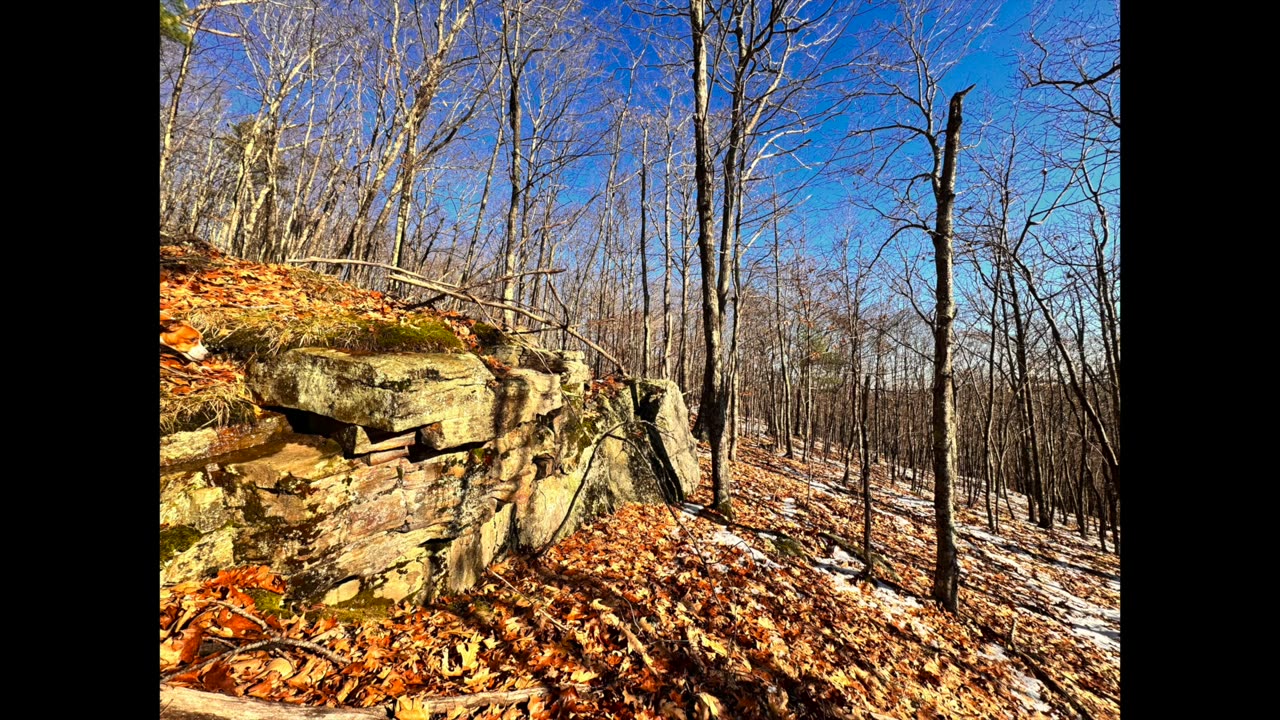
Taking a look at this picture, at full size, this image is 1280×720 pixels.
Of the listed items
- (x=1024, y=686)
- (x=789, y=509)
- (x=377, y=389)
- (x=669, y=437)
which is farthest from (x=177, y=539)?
(x=789, y=509)

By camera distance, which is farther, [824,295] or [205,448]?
[824,295]

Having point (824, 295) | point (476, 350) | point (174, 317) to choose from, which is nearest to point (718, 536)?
point (476, 350)

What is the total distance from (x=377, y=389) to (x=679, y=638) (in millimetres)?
3434

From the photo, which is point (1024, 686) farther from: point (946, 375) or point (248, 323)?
point (248, 323)

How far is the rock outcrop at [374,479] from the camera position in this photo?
9.57 feet

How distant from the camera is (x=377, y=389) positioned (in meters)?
3.64

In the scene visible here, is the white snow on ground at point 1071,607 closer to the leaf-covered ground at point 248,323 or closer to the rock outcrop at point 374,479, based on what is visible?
the rock outcrop at point 374,479

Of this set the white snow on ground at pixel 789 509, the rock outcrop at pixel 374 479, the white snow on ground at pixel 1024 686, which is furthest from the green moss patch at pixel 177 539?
the white snow on ground at pixel 789 509

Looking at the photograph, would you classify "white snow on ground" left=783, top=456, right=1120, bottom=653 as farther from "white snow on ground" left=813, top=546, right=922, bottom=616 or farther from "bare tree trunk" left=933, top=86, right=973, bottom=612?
"bare tree trunk" left=933, top=86, right=973, bottom=612

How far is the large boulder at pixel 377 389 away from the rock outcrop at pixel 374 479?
0.01 meters

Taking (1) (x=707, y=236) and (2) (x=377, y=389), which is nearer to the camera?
(2) (x=377, y=389)
